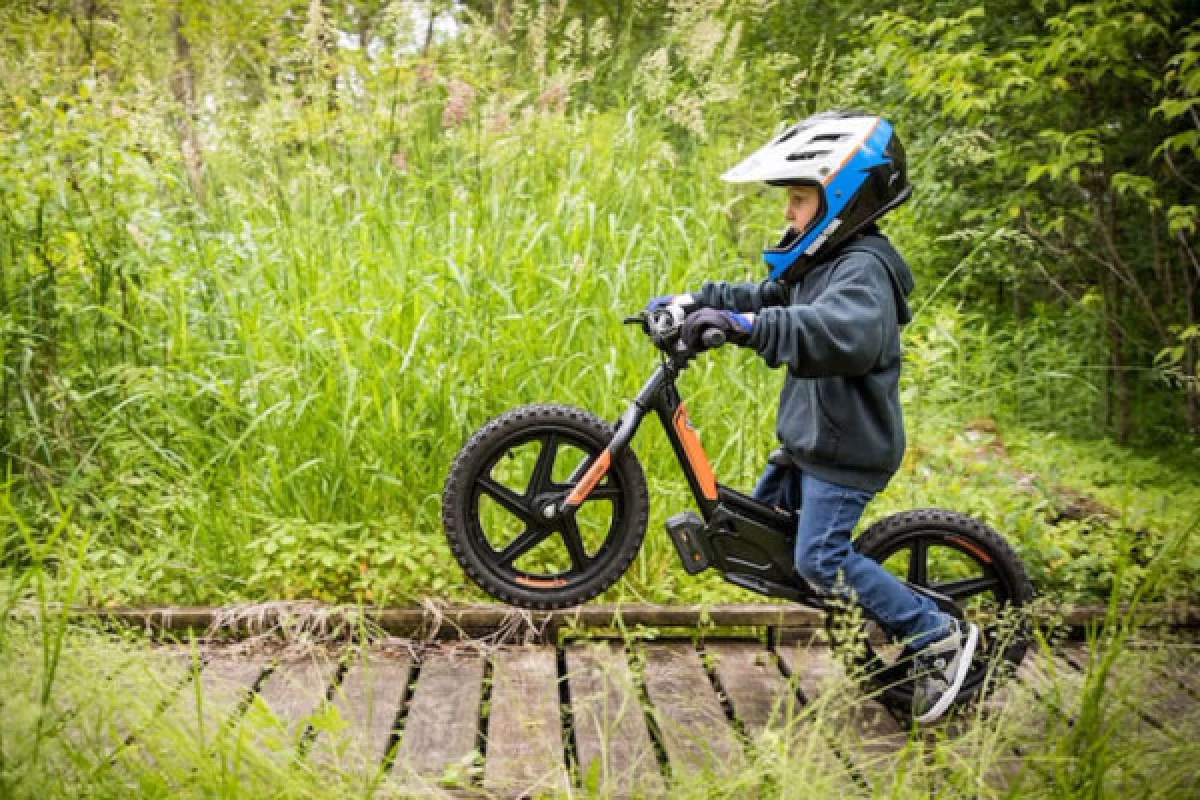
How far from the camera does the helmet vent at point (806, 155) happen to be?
10.4ft

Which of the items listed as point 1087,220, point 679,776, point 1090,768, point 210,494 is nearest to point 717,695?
point 679,776

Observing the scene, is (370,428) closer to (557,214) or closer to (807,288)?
(557,214)

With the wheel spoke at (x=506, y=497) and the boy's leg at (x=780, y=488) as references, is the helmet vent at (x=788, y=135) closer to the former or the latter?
the boy's leg at (x=780, y=488)

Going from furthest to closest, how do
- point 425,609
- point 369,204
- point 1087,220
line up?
1. point 1087,220
2. point 369,204
3. point 425,609

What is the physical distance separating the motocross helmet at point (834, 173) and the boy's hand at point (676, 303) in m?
0.25

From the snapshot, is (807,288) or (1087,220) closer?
(807,288)

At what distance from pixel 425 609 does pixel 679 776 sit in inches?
68.6

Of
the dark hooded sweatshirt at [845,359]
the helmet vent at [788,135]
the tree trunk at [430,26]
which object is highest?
the tree trunk at [430,26]

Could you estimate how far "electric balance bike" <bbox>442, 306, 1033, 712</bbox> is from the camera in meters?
3.32

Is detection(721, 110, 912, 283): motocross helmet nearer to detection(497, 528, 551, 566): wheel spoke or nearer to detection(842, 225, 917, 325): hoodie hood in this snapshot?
detection(842, 225, 917, 325): hoodie hood

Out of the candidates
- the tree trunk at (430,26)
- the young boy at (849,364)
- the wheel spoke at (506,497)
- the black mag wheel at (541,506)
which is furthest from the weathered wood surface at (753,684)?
the tree trunk at (430,26)

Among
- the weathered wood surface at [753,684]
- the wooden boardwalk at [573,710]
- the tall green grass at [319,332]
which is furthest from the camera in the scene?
the tall green grass at [319,332]

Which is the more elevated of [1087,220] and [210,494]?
[1087,220]

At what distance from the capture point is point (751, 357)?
189 inches
